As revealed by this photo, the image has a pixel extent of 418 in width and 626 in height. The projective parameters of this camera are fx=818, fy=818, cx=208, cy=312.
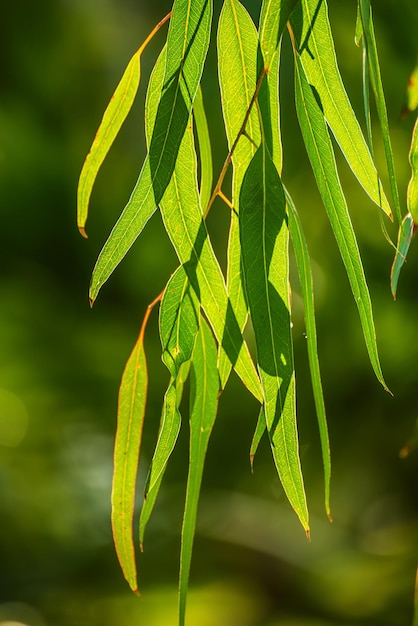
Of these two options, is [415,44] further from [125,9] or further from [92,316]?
[92,316]

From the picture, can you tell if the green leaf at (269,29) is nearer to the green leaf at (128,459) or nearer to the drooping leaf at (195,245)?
the drooping leaf at (195,245)

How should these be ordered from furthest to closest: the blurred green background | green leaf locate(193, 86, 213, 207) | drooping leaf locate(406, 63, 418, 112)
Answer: the blurred green background < green leaf locate(193, 86, 213, 207) < drooping leaf locate(406, 63, 418, 112)

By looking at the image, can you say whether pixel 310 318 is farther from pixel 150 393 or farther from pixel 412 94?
pixel 150 393

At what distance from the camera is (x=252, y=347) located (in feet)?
4.79

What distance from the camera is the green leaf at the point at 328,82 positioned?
1.51ft

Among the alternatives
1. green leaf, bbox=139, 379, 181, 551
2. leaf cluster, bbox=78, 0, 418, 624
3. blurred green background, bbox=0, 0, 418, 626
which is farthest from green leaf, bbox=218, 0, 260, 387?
blurred green background, bbox=0, 0, 418, 626

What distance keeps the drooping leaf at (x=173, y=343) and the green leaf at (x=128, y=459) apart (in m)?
0.03

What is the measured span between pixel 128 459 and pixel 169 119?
0.71ft

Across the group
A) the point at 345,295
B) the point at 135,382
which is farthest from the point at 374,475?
the point at 135,382

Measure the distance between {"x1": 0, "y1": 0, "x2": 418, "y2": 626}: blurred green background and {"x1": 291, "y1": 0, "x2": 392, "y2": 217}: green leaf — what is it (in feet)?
3.16

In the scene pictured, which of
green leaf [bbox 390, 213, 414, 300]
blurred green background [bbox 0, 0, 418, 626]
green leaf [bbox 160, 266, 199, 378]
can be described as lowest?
blurred green background [bbox 0, 0, 418, 626]

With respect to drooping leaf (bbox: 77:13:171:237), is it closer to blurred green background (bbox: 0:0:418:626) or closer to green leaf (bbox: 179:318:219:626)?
green leaf (bbox: 179:318:219:626)

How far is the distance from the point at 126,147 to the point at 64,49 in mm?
272

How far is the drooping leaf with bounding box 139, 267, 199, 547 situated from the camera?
1.53ft
